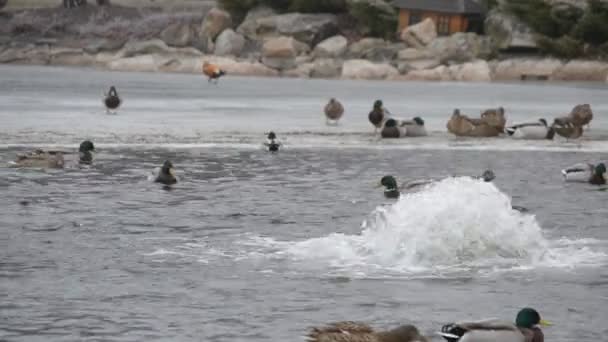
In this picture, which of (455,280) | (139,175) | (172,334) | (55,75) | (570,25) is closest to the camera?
(172,334)

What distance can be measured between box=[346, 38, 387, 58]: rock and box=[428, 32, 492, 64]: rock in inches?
150

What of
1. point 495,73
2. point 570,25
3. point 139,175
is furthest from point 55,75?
point 139,175

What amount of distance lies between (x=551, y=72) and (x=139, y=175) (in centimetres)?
5121

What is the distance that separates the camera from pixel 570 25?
7712 cm

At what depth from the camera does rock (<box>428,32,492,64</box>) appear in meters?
77.4

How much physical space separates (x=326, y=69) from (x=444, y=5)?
9209mm

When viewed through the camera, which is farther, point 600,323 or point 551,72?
point 551,72

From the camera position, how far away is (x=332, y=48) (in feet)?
268

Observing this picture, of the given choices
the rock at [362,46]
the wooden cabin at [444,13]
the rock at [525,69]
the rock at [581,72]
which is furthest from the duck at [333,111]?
the wooden cabin at [444,13]

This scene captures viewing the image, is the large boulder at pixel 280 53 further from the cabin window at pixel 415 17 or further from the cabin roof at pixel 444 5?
the cabin window at pixel 415 17

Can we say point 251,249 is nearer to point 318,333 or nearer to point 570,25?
point 318,333

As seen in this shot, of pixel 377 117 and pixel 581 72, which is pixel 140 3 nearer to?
pixel 581 72

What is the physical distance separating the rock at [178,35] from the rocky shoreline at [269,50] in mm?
62

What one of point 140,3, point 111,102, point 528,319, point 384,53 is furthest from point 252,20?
point 528,319
